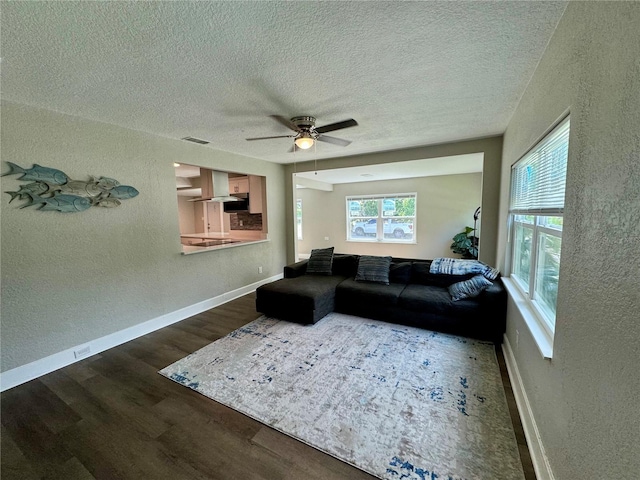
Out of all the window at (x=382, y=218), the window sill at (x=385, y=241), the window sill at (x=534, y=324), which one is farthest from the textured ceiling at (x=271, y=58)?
the window sill at (x=385, y=241)

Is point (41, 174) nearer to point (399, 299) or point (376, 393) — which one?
point (376, 393)

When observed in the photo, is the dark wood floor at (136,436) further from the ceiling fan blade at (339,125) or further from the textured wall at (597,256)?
the ceiling fan blade at (339,125)

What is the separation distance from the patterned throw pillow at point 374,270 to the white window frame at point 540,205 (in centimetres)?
153

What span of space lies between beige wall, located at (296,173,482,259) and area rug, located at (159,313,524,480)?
422 cm

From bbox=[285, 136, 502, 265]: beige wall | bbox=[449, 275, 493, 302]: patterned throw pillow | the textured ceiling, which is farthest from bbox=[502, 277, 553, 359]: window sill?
the textured ceiling

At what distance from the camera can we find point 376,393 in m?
2.12

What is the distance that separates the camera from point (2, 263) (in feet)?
7.39

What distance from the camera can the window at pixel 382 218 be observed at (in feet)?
23.6

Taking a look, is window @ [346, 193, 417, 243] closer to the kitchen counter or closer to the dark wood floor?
the kitchen counter

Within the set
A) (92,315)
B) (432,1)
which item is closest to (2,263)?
(92,315)

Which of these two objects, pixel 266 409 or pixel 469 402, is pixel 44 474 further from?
pixel 469 402

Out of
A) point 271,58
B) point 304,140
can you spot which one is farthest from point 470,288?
point 271,58

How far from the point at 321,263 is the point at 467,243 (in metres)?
3.85

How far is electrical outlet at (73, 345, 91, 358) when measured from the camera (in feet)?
8.85
